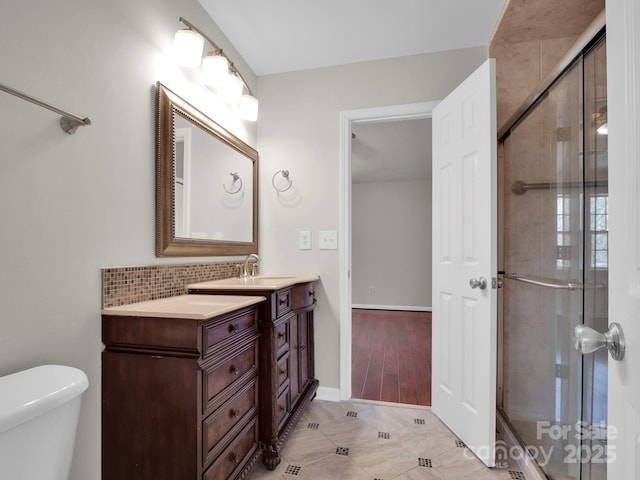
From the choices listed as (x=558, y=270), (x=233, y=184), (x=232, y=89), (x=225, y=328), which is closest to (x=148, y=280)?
(x=225, y=328)

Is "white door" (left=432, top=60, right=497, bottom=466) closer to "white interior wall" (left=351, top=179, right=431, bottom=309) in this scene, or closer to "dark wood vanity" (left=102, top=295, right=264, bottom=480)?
"dark wood vanity" (left=102, top=295, right=264, bottom=480)

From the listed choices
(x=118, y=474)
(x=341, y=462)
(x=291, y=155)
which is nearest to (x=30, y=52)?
(x=118, y=474)

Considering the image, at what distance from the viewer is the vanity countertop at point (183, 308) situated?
1031mm

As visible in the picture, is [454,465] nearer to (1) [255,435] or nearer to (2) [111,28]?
(1) [255,435]

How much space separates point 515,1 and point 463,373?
2.02 m

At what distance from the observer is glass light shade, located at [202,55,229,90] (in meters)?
1.63

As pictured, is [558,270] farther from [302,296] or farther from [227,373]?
[227,373]

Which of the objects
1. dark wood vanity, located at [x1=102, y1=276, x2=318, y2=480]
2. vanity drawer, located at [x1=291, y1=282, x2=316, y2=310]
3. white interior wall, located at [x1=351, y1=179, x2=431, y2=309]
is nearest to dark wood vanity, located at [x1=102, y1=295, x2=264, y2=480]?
dark wood vanity, located at [x1=102, y1=276, x2=318, y2=480]

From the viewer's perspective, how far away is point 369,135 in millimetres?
3551

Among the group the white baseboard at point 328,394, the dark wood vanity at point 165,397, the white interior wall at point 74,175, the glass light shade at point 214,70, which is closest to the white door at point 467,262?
the white baseboard at point 328,394

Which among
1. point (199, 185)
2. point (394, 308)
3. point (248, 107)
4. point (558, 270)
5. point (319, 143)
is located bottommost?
point (394, 308)

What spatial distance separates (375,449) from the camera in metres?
1.66

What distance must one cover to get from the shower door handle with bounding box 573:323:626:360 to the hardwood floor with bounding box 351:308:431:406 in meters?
1.88

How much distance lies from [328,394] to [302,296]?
2.65 feet
